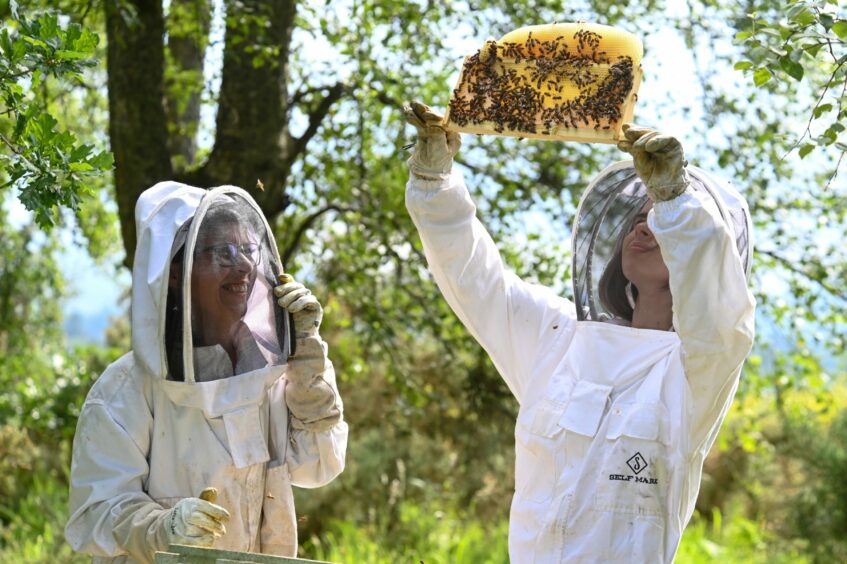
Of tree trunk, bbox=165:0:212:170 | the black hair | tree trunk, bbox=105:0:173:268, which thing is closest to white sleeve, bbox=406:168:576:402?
the black hair

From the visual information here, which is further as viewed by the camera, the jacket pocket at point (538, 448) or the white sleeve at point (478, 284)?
the white sleeve at point (478, 284)

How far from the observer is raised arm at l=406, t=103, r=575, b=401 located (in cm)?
365

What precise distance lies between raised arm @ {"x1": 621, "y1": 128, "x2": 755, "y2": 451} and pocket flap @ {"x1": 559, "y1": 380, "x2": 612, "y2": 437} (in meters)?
0.34

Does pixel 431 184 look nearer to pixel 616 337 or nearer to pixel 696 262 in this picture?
pixel 616 337

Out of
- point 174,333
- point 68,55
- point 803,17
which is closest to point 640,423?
Answer: point 803,17

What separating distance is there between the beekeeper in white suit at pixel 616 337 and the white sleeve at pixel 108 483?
1175 millimetres

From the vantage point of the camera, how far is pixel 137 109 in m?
6.34

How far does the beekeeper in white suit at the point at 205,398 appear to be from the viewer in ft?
10.9

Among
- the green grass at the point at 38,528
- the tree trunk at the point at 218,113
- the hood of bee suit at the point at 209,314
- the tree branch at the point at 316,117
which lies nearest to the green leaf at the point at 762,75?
the hood of bee suit at the point at 209,314

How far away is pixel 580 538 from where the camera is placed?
10.8 feet

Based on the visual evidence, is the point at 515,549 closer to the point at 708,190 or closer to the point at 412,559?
the point at 708,190

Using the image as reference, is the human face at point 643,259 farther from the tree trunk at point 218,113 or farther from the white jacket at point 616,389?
the tree trunk at point 218,113

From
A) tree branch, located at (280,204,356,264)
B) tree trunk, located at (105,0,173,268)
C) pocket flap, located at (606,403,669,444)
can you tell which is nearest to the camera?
pocket flap, located at (606,403,669,444)

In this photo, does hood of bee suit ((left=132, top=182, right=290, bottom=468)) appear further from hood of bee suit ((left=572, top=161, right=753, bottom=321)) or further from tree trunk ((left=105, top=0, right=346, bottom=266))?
tree trunk ((left=105, top=0, right=346, bottom=266))
